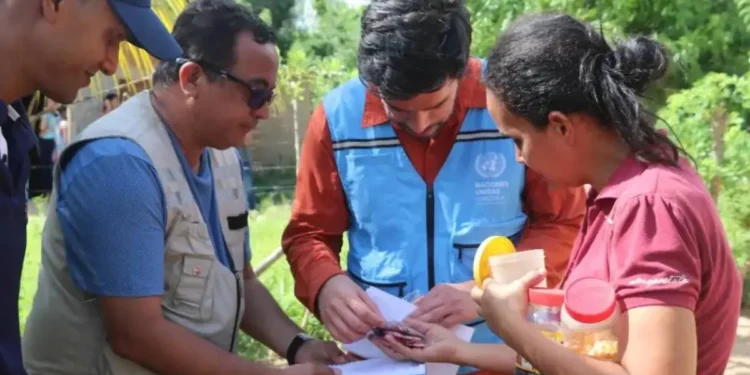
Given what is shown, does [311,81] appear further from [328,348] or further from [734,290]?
[734,290]

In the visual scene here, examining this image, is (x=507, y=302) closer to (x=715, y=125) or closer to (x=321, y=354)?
(x=321, y=354)

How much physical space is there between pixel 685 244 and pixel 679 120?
4.33 metres

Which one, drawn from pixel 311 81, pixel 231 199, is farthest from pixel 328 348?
pixel 311 81

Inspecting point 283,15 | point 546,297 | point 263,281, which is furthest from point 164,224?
point 283,15

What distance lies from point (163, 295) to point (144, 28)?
2.24 feet

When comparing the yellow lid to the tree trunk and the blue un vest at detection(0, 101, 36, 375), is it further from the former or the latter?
the tree trunk

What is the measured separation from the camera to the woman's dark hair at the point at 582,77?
1.70m

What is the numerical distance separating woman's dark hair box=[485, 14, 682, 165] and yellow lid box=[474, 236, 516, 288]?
1.42 ft

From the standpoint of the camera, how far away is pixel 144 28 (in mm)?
1825

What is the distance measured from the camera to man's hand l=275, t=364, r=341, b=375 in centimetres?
235

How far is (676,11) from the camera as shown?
613 cm

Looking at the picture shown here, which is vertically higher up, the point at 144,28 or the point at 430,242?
the point at 144,28

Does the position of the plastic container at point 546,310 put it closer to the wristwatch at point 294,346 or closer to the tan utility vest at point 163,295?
the tan utility vest at point 163,295

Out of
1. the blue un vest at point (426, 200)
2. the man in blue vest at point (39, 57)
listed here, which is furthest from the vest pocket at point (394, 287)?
the man in blue vest at point (39, 57)
